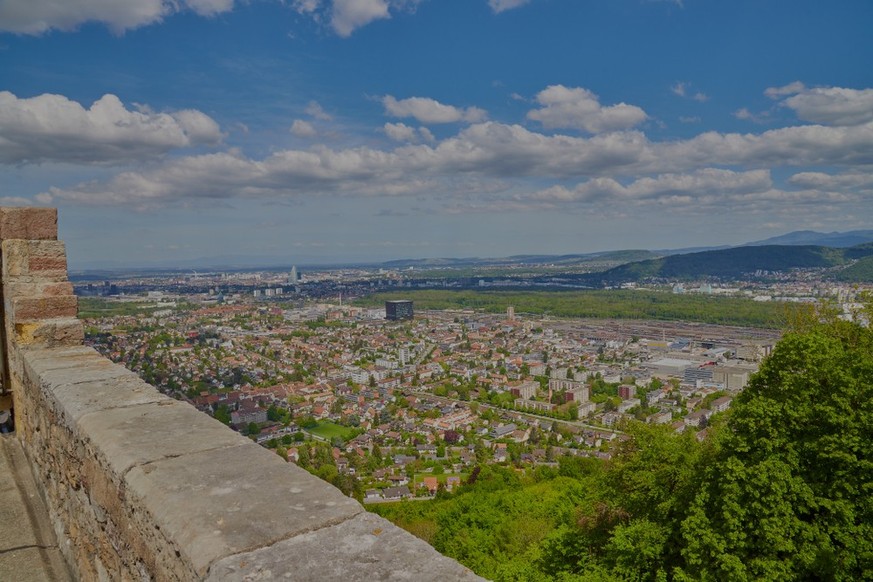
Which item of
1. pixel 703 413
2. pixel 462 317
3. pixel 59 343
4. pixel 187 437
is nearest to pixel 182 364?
pixel 703 413

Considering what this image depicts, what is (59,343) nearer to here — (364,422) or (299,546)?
(299,546)

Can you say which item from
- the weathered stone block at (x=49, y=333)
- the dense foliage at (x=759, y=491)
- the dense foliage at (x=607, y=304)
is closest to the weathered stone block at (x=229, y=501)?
the weathered stone block at (x=49, y=333)

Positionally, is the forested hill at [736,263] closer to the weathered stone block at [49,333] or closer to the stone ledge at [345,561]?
the weathered stone block at [49,333]

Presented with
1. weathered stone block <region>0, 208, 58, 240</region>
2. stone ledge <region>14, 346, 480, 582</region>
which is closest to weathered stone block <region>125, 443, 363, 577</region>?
stone ledge <region>14, 346, 480, 582</region>

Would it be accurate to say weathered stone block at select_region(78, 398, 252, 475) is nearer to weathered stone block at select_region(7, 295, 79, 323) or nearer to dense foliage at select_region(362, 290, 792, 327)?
weathered stone block at select_region(7, 295, 79, 323)

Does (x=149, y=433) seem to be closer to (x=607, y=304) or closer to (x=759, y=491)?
(x=759, y=491)

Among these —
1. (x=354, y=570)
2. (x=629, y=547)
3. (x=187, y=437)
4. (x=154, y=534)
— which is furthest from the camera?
(x=629, y=547)
